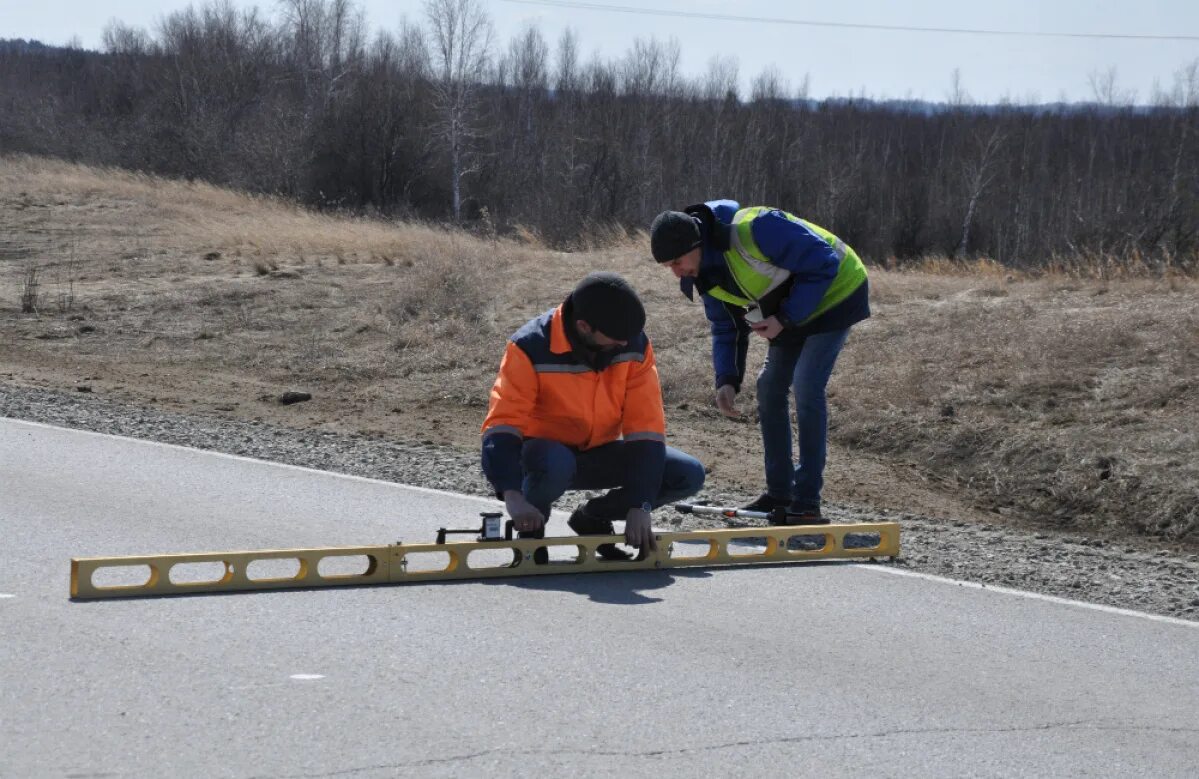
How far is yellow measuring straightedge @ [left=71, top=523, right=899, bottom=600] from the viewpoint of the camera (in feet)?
20.7

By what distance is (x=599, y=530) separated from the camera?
7367 millimetres

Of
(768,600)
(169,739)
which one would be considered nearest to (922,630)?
(768,600)

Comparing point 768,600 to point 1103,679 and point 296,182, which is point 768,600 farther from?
point 296,182

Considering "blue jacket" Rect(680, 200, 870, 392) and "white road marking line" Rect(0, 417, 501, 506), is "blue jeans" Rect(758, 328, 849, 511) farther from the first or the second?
"white road marking line" Rect(0, 417, 501, 506)

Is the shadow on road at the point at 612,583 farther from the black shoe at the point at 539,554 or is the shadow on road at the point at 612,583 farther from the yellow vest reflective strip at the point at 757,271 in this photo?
the yellow vest reflective strip at the point at 757,271

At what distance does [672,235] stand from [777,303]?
3.14 ft

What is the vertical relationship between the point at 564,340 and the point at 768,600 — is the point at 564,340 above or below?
above

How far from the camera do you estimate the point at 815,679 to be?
18.0 ft

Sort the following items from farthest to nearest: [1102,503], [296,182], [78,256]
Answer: [296,182] → [78,256] → [1102,503]

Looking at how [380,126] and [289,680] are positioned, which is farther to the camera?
[380,126]

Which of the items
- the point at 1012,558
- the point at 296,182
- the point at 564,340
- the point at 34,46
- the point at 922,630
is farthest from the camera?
the point at 34,46

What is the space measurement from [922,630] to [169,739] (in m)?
3.37

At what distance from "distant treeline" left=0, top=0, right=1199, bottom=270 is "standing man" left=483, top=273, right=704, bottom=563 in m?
44.2

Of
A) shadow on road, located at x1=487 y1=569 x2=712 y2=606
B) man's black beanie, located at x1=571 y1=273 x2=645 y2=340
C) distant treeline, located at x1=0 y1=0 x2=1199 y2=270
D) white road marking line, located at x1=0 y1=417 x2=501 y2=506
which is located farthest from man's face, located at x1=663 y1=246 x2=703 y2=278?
distant treeline, located at x1=0 y1=0 x2=1199 y2=270
